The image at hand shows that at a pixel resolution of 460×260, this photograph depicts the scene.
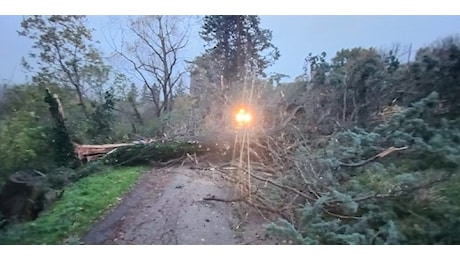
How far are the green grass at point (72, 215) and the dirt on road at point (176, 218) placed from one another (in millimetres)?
55

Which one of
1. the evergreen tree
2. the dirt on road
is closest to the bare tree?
the evergreen tree

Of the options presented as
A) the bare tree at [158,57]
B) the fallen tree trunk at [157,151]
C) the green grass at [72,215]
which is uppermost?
the bare tree at [158,57]

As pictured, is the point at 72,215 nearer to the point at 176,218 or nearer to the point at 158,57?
the point at 176,218

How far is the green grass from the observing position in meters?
2.36

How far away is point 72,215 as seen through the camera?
2385 millimetres

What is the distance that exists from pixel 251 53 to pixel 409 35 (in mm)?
→ 826

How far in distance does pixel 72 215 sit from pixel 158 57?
93 cm

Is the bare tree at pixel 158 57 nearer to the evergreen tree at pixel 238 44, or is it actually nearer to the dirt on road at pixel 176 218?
the evergreen tree at pixel 238 44

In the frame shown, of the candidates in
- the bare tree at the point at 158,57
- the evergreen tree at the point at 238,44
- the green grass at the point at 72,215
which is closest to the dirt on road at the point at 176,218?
the green grass at the point at 72,215

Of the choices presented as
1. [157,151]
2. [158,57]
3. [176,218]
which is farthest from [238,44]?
[176,218]

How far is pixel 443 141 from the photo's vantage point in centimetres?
239

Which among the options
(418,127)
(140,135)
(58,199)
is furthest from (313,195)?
(58,199)

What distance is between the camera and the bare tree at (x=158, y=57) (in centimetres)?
251

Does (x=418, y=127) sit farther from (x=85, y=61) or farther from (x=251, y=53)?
(x=85, y=61)
